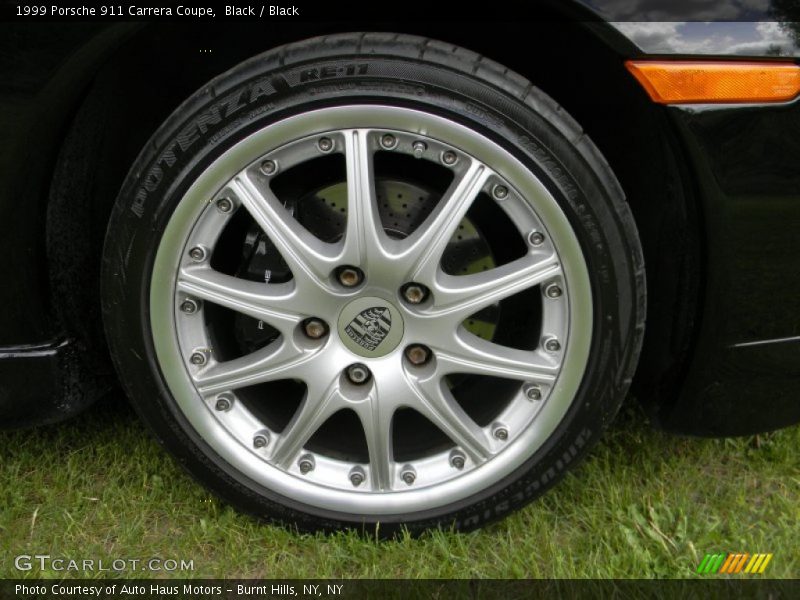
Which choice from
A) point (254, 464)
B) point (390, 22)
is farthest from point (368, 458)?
point (390, 22)

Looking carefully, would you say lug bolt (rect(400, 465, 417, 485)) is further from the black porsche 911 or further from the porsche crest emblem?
the porsche crest emblem

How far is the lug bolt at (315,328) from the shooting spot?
5.62 ft

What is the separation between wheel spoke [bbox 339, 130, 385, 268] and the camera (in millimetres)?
1568

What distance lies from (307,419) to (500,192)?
649mm

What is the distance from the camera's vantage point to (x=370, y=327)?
1686 mm

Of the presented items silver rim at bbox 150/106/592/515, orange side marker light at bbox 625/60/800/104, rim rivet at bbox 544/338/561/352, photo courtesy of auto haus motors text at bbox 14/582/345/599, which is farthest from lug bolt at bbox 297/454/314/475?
orange side marker light at bbox 625/60/800/104

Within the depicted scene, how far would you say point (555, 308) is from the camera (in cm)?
166

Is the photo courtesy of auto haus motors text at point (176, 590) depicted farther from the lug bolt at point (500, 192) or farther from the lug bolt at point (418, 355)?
the lug bolt at point (500, 192)

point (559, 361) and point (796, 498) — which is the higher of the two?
point (559, 361)

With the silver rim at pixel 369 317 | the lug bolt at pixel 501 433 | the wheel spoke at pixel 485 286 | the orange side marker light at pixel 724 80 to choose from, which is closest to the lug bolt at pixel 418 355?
the silver rim at pixel 369 317

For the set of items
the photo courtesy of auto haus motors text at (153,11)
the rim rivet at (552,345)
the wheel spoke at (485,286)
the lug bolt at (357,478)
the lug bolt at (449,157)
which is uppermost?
the photo courtesy of auto haus motors text at (153,11)

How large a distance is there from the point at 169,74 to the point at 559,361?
108 centimetres

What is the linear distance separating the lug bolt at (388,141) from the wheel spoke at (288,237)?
24 centimetres

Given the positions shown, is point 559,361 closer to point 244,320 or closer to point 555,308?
point 555,308
